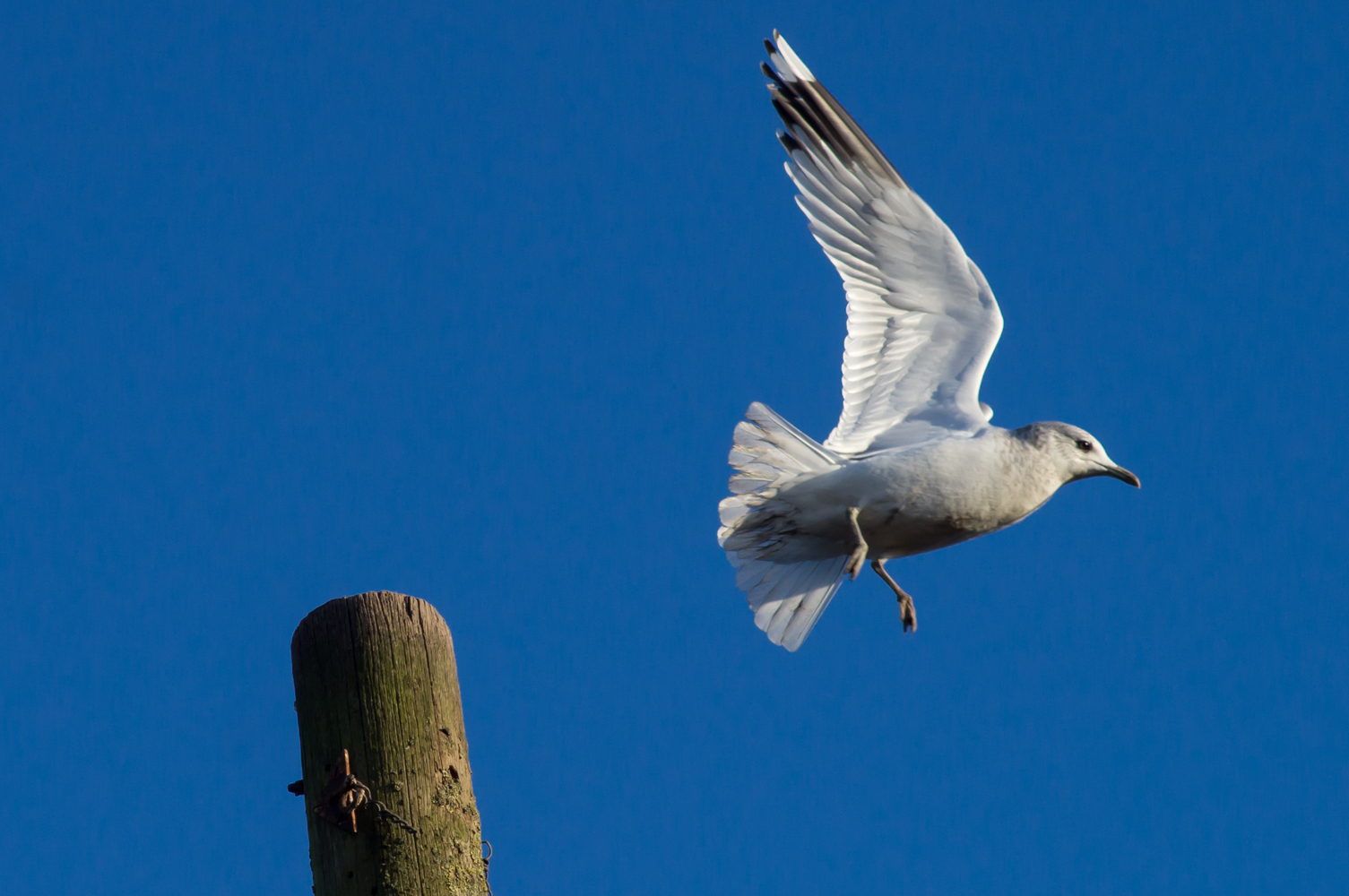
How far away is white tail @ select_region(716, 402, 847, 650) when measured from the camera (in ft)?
23.6

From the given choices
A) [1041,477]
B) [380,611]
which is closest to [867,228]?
[1041,477]

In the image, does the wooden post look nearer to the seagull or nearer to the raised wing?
the seagull

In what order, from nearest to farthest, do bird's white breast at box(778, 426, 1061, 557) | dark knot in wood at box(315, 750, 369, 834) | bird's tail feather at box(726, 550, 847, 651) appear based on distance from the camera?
dark knot in wood at box(315, 750, 369, 834) < bird's white breast at box(778, 426, 1061, 557) < bird's tail feather at box(726, 550, 847, 651)

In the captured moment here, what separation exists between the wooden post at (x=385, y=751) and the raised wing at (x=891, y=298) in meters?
4.00

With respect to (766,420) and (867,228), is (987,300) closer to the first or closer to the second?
(867,228)

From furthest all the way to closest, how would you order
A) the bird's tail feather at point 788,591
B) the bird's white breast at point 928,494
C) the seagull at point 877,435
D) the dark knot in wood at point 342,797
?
the bird's tail feather at point 788,591
the seagull at point 877,435
the bird's white breast at point 928,494
the dark knot in wood at point 342,797

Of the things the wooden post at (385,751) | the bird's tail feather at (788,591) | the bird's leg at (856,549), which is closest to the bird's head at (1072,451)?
the bird's leg at (856,549)

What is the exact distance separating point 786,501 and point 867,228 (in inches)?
70.7

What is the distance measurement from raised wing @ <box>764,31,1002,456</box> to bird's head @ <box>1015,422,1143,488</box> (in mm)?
321

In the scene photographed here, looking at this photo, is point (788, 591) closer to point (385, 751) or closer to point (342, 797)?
point (385, 751)

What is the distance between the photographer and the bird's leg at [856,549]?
23.3 ft

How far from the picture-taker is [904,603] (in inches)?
287

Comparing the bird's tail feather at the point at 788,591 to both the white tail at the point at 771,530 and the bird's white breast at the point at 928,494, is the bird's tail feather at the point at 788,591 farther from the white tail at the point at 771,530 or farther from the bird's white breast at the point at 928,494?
the bird's white breast at the point at 928,494

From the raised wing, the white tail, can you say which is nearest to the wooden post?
the white tail
